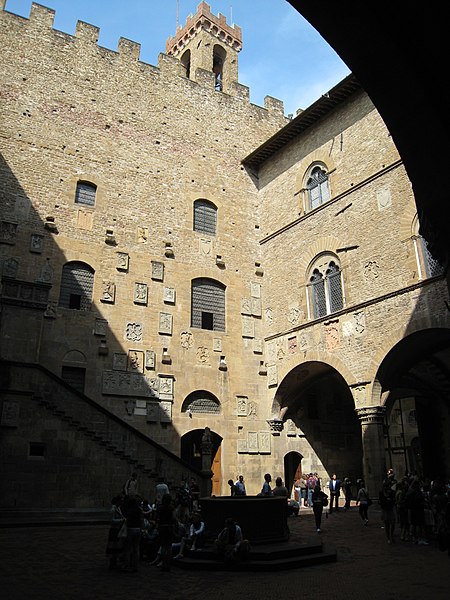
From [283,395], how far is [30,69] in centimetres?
1443

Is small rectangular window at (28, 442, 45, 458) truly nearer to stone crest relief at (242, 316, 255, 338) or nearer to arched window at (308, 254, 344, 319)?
stone crest relief at (242, 316, 255, 338)

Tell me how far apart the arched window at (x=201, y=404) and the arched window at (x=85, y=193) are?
7.41 metres

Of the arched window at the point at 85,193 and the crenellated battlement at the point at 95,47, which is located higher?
the crenellated battlement at the point at 95,47

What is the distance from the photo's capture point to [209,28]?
31828mm

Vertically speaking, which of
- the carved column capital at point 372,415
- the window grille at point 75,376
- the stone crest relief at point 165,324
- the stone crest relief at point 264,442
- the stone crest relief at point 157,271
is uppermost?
the stone crest relief at point 157,271

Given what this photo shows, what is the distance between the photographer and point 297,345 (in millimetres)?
17875

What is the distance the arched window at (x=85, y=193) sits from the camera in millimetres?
17812

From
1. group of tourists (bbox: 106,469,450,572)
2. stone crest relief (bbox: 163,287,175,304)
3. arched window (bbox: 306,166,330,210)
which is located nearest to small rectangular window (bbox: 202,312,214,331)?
stone crest relief (bbox: 163,287,175,304)

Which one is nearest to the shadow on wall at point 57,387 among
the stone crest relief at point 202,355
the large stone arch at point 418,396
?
the stone crest relief at point 202,355

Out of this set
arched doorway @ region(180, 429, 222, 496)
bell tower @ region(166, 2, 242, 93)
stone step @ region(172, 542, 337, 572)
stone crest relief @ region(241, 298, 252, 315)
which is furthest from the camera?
bell tower @ region(166, 2, 242, 93)

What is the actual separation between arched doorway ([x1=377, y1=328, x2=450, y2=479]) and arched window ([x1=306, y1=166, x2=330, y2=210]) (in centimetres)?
612

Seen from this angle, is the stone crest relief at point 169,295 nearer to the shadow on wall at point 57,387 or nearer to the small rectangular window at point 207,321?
the small rectangular window at point 207,321

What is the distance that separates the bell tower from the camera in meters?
30.3

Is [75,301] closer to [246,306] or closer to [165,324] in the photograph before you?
[165,324]
